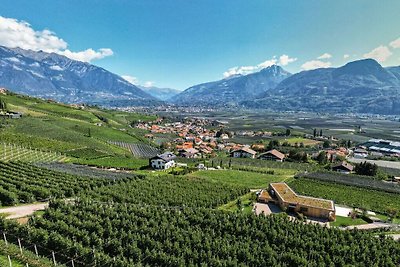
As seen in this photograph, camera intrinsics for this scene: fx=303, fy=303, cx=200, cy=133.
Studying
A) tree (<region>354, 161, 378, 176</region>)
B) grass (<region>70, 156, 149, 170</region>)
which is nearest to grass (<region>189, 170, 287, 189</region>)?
grass (<region>70, 156, 149, 170</region>)

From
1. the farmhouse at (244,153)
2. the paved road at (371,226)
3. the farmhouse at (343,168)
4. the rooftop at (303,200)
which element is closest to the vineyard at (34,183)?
the rooftop at (303,200)

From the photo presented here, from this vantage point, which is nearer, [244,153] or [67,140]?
[67,140]

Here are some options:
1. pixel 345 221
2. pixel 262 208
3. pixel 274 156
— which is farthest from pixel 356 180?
pixel 274 156

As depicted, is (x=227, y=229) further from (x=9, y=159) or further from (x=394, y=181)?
(x=394, y=181)

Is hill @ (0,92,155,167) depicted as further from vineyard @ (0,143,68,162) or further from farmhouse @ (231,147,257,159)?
farmhouse @ (231,147,257,159)

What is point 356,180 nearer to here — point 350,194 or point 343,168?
point 350,194

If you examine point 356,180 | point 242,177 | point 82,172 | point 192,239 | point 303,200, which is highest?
point 192,239
